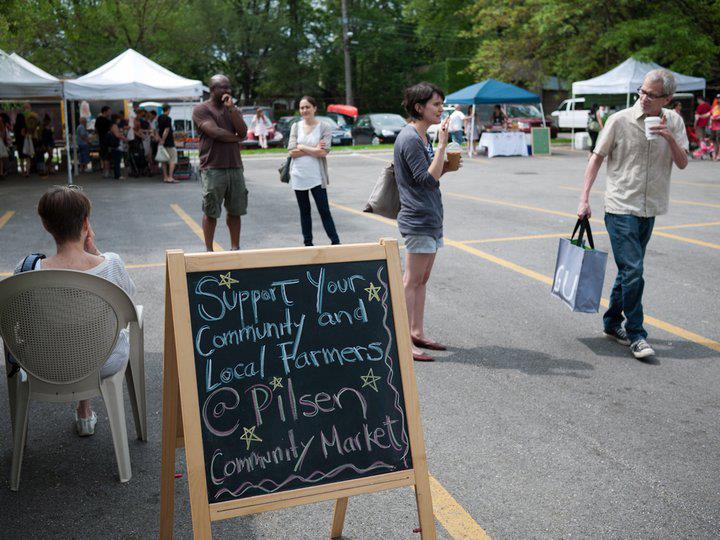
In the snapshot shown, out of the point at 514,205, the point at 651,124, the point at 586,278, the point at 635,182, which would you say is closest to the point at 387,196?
the point at 586,278

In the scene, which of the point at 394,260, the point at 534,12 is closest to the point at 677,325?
the point at 394,260

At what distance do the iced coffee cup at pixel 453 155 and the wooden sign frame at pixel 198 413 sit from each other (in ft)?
7.22

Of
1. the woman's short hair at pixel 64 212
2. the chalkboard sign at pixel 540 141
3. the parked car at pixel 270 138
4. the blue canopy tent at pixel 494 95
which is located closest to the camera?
the woman's short hair at pixel 64 212

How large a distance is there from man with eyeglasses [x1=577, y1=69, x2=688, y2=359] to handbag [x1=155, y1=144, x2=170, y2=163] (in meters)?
14.7

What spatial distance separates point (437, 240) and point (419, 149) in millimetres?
654

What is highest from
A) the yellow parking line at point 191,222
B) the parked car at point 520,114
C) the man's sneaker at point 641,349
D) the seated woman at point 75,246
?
the parked car at point 520,114

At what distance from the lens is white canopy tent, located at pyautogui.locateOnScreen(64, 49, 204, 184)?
54.2 ft

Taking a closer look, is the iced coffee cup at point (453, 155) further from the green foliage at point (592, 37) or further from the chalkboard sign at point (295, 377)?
the green foliage at point (592, 37)

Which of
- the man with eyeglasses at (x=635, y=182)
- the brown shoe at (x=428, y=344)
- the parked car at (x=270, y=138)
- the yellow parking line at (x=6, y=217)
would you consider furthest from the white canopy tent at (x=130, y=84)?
the man with eyeglasses at (x=635, y=182)

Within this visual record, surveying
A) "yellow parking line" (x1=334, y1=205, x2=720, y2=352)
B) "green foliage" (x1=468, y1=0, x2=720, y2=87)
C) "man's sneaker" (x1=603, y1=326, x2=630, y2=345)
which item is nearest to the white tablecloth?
"green foliage" (x1=468, y1=0, x2=720, y2=87)

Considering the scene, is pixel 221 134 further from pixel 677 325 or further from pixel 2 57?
pixel 2 57

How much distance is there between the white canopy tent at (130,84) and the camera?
16.5 metres

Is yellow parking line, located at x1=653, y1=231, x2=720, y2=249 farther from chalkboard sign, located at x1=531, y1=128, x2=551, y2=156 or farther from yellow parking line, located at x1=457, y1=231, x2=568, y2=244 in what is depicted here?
chalkboard sign, located at x1=531, y1=128, x2=551, y2=156

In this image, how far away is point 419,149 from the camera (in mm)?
4996
